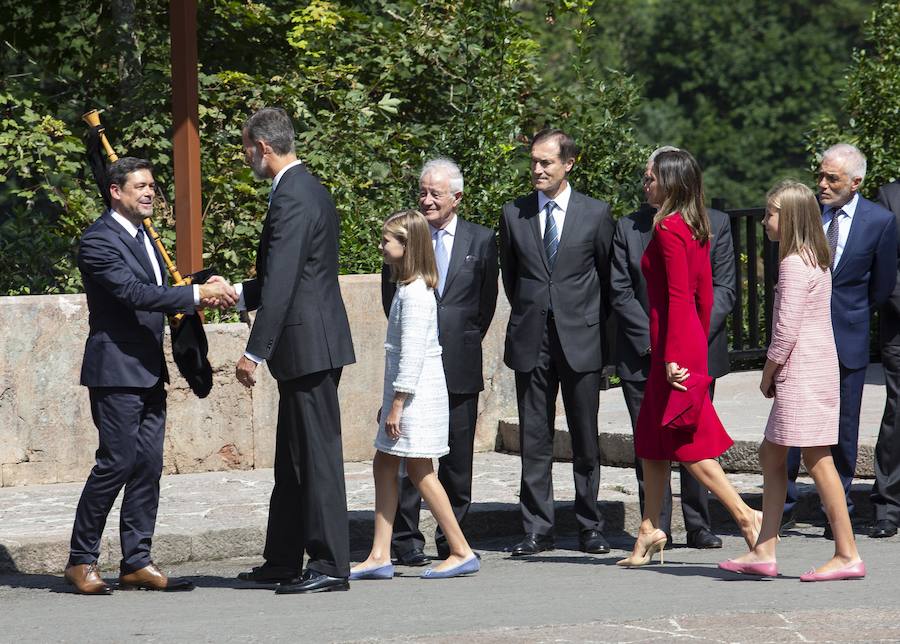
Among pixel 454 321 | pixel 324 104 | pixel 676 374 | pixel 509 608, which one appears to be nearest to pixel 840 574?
pixel 676 374

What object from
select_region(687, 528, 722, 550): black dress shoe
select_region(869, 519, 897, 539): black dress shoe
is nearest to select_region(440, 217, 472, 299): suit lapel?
select_region(687, 528, 722, 550): black dress shoe

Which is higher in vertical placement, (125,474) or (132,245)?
(132,245)

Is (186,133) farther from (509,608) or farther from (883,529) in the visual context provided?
(883,529)

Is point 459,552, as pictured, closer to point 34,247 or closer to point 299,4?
point 34,247

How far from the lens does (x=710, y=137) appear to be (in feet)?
117

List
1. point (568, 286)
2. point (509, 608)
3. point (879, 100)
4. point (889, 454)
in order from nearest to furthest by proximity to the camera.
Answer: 1. point (509, 608)
2. point (568, 286)
3. point (889, 454)
4. point (879, 100)

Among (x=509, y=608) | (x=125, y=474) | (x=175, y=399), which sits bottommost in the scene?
(x=509, y=608)

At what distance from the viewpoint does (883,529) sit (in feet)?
23.9

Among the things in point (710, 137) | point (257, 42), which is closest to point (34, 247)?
point (257, 42)

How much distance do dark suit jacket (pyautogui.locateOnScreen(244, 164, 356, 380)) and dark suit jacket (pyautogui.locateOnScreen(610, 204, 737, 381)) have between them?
1508mm

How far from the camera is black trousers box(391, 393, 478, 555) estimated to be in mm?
6980

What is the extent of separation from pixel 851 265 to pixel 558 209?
1.44 metres

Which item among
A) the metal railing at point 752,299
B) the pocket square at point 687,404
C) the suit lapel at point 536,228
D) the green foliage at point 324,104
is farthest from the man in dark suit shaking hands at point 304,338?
the metal railing at point 752,299

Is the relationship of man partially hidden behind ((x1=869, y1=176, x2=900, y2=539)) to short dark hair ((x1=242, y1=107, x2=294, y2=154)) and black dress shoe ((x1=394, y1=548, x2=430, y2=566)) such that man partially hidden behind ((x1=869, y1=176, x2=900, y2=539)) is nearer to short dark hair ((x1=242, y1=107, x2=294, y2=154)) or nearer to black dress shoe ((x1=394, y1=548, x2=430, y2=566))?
black dress shoe ((x1=394, y1=548, x2=430, y2=566))
